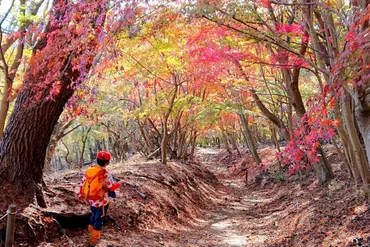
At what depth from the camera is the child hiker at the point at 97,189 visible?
562 cm

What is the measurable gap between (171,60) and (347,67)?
765cm

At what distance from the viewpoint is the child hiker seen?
5617 millimetres

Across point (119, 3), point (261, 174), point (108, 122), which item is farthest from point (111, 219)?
point (108, 122)

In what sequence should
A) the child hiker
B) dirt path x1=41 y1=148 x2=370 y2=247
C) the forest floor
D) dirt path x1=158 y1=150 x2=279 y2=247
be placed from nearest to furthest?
the child hiker < the forest floor < dirt path x1=41 y1=148 x2=370 y2=247 < dirt path x1=158 y1=150 x2=279 y2=247

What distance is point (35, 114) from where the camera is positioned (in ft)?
20.2

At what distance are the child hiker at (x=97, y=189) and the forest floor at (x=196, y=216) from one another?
1.32ft

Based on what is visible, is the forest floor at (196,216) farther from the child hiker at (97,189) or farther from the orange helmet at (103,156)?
the orange helmet at (103,156)

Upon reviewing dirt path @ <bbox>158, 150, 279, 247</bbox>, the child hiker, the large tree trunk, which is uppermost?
the large tree trunk

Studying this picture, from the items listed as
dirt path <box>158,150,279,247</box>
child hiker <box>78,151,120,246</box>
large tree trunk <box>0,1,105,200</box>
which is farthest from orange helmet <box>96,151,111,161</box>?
dirt path <box>158,150,279,247</box>

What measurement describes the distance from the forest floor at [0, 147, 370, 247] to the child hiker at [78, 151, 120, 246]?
403mm

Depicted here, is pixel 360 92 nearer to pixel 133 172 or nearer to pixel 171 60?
pixel 171 60

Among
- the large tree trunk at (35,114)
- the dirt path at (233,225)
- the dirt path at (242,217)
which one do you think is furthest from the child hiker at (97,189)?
the dirt path at (233,225)

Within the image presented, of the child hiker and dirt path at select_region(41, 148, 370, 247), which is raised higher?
the child hiker

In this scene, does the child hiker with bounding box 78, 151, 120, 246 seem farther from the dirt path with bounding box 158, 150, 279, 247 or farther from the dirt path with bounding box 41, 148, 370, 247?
the dirt path with bounding box 158, 150, 279, 247
